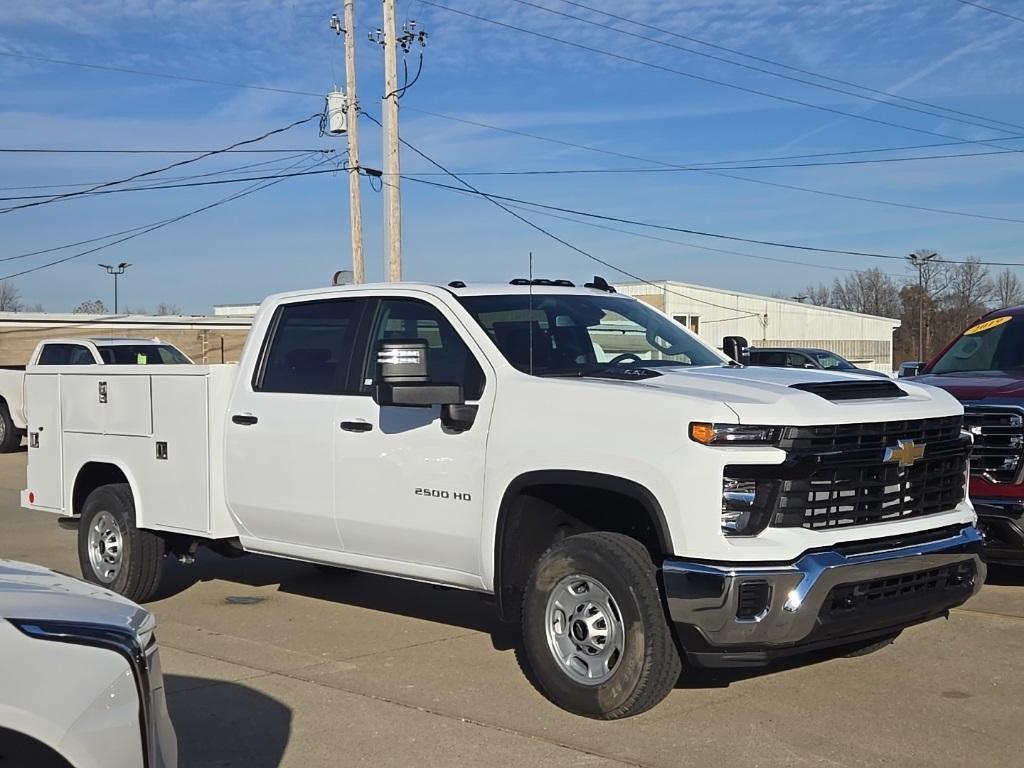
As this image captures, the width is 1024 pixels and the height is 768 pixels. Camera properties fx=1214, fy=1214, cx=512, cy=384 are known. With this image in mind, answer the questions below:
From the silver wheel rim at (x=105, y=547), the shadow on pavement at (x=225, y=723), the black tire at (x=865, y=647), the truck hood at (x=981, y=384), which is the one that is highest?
the truck hood at (x=981, y=384)

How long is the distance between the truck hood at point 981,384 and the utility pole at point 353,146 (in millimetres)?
16118

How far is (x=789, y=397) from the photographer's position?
5.22 meters

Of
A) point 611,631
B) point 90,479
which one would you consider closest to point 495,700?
point 611,631

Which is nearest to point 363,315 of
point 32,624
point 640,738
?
point 640,738

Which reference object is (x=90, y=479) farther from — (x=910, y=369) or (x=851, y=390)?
(x=910, y=369)

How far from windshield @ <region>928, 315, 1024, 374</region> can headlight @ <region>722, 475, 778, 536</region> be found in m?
4.86

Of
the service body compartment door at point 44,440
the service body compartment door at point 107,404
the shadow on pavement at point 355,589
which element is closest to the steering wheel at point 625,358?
the shadow on pavement at point 355,589

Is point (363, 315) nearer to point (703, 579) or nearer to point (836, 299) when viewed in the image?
point (703, 579)

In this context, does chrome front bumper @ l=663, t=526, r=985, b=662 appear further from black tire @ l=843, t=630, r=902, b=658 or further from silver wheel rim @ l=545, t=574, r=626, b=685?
black tire @ l=843, t=630, r=902, b=658

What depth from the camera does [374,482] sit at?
650 centimetres

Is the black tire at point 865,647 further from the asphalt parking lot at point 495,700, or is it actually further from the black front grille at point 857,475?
the black front grille at point 857,475

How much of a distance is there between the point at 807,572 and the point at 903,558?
1.97ft

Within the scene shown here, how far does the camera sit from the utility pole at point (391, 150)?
21016mm

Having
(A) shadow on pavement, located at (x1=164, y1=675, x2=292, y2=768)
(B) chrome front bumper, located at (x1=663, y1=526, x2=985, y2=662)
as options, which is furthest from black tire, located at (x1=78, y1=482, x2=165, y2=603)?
(B) chrome front bumper, located at (x1=663, y1=526, x2=985, y2=662)
